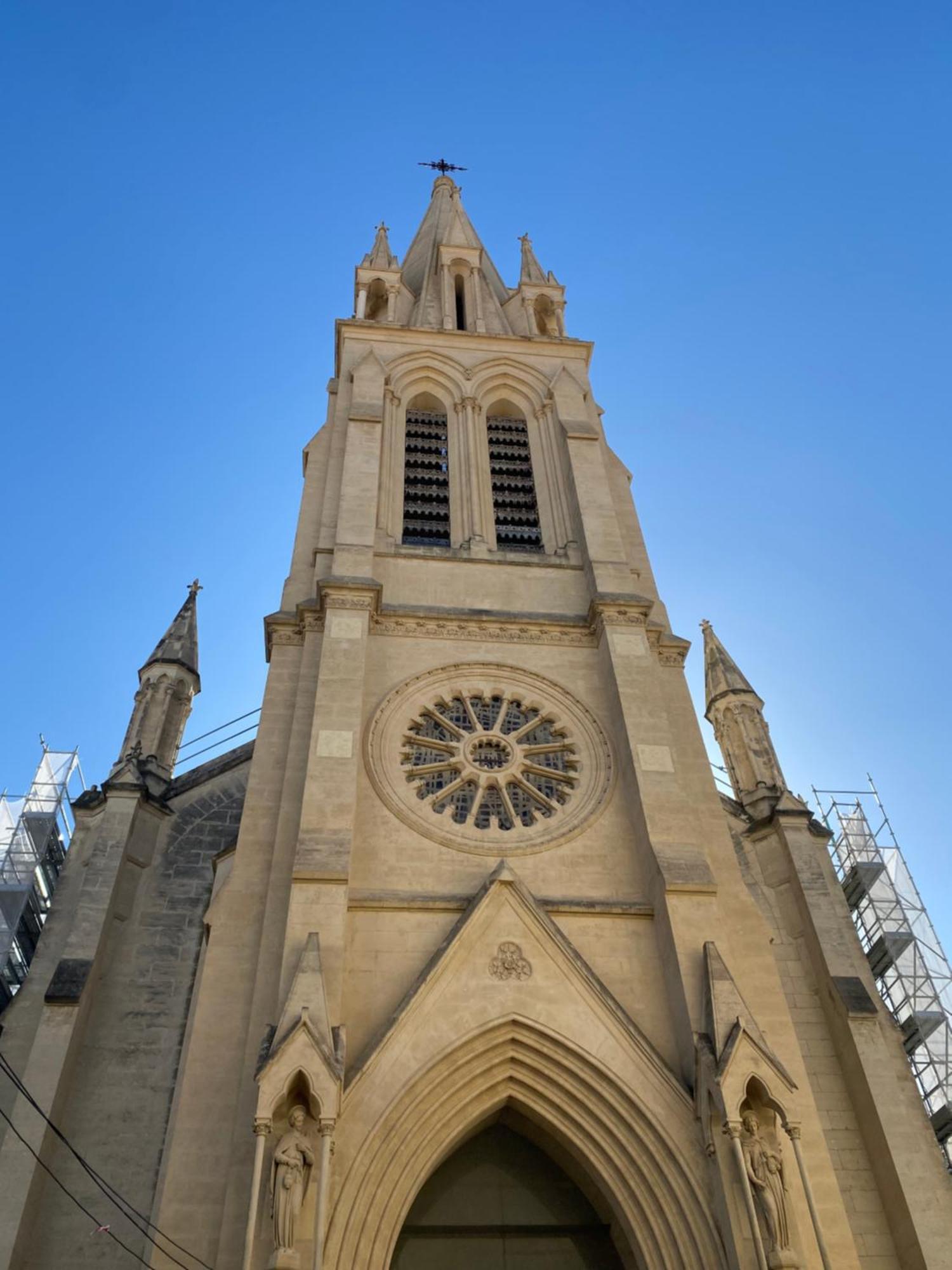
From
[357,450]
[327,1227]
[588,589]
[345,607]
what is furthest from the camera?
[357,450]

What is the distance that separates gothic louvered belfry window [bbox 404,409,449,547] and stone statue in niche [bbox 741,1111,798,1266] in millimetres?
12146

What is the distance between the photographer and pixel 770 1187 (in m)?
10.2

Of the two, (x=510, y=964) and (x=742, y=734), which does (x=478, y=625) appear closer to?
(x=742, y=734)

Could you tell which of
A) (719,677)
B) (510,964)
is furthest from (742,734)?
(510,964)

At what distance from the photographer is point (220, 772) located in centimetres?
1684

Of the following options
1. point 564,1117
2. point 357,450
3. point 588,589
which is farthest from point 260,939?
point 357,450

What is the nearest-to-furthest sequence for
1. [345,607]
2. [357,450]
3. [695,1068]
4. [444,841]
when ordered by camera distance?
[695,1068] → [444,841] → [345,607] → [357,450]

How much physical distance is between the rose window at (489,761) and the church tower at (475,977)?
0.21 feet

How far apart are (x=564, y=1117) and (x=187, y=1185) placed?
4205 mm

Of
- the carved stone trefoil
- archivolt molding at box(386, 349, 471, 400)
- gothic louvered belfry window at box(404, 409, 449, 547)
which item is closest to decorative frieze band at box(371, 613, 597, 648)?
gothic louvered belfry window at box(404, 409, 449, 547)

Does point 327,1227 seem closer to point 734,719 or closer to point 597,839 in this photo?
point 597,839

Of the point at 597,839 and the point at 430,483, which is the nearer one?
the point at 597,839

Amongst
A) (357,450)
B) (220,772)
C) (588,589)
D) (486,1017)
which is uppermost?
(357,450)

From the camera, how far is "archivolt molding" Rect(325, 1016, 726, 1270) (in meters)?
10.4
